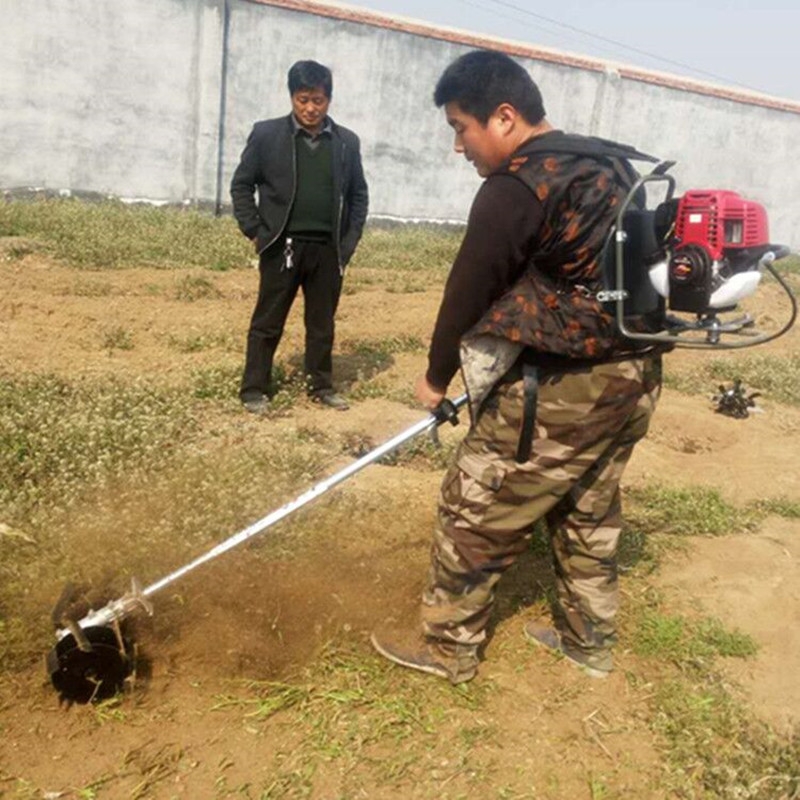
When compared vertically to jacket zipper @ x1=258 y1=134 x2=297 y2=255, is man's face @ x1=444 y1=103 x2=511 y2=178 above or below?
above

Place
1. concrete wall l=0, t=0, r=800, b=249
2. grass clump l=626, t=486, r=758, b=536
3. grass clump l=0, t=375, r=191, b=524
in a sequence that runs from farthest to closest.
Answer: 1. concrete wall l=0, t=0, r=800, b=249
2. grass clump l=626, t=486, r=758, b=536
3. grass clump l=0, t=375, r=191, b=524

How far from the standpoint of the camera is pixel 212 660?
3.17m

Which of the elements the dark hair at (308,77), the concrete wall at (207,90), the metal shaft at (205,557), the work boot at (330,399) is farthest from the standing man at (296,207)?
the concrete wall at (207,90)

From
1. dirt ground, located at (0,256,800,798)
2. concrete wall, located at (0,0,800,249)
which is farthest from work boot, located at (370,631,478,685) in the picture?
concrete wall, located at (0,0,800,249)

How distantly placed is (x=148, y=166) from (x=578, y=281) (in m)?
12.5

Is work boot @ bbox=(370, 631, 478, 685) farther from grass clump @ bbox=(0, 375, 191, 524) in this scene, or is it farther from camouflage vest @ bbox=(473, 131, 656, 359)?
grass clump @ bbox=(0, 375, 191, 524)

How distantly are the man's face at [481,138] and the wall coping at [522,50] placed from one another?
12603 mm

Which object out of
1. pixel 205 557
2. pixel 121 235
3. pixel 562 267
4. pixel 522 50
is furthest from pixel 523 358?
pixel 522 50

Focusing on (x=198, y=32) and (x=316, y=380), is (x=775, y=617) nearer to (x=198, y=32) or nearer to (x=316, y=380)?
(x=316, y=380)

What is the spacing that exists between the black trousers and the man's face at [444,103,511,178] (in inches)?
110

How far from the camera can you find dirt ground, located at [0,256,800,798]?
9.07 ft

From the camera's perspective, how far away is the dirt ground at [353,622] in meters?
2.76

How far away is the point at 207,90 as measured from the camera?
13.7 metres

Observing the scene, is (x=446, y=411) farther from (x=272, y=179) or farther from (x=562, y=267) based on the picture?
(x=272, y=179)
